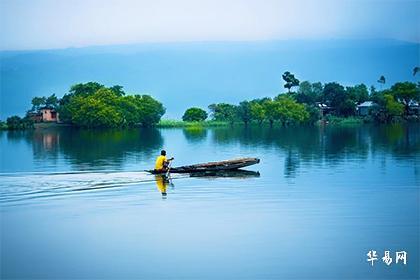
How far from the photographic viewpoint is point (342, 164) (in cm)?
2895

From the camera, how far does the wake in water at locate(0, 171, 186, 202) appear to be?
1958 centimetres

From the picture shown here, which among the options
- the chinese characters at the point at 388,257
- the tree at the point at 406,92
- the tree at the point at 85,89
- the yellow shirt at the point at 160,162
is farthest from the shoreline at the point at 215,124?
the chinese characters at the point at 388,257

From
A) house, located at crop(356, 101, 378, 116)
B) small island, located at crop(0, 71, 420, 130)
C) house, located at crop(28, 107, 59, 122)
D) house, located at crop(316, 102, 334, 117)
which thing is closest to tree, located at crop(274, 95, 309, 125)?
small island, located at crop(0, 71, 420, 130)

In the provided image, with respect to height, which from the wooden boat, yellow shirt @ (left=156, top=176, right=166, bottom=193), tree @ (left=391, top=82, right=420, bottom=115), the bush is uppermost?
tree @ (left=391, top=82, right=420, bottom=115)

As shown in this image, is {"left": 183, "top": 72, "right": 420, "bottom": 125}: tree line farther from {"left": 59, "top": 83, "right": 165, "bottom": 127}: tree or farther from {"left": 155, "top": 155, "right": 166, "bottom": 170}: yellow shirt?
{"left": 155, "top": 155, "right": 166, "bottom": 170}: yellow shirt

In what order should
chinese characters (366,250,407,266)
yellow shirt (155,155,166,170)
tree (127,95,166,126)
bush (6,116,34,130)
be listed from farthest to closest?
tree (127,95,166,126), bush (6,116,34,130), yellow shirt (155,155,166,170), chinese characters (366,250,407,266)

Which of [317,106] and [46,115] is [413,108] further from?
[46,115]

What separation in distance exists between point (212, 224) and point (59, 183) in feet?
25.1

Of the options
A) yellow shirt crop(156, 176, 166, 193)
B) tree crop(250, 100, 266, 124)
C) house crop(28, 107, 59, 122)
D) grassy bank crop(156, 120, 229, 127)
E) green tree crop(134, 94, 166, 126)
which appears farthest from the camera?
grassy bank crop(156, 120, 229, 127)

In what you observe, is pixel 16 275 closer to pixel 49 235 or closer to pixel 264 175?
pixel 49 235

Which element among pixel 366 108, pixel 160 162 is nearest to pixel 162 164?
pixel 160 162

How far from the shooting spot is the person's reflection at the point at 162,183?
2020 cm

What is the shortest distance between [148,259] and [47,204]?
6.20 meters

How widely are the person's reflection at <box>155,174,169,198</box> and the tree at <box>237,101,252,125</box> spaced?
67470 mm
